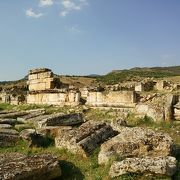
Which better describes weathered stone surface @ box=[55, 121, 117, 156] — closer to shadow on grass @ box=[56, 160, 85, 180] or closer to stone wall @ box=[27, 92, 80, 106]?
shadow on grass @ box=[56, 160, 85, 180]

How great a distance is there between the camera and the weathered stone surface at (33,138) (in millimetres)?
10650

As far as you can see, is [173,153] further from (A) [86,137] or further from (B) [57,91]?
(B) [57,91]

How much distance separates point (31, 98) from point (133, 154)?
17.0 m

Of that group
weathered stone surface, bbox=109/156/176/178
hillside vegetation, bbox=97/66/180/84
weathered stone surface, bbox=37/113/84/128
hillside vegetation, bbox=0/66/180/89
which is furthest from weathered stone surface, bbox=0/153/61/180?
hillside vegetation, bbox=97/66/180/84

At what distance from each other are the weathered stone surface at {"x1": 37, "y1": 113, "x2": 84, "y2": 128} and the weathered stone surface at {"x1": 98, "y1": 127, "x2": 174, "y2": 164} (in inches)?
159

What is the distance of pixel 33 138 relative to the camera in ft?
35.5

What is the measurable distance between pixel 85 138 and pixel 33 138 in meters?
1.71

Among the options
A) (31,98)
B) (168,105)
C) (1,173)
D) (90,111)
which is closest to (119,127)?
(168,105)

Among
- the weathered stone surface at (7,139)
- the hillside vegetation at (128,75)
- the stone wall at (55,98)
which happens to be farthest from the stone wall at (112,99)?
the hillside vegetation at (128,75)

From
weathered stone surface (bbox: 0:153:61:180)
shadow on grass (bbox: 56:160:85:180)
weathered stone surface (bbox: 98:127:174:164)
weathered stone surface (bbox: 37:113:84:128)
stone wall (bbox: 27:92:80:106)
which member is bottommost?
shadow on grass (bbox: 56:160:85:180)

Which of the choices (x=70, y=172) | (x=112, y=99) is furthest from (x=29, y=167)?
(x=112, y=99)

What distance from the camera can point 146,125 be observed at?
14055mm

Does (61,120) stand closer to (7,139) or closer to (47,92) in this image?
(7,139)

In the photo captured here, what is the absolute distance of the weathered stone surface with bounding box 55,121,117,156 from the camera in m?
9.62
